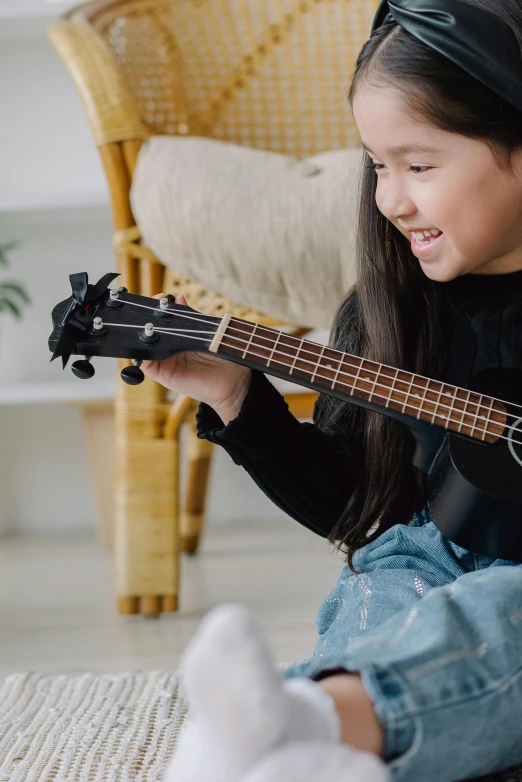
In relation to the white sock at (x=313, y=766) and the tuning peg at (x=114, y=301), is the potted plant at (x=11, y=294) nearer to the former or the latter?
the tuning peg at (x=114, y=301)

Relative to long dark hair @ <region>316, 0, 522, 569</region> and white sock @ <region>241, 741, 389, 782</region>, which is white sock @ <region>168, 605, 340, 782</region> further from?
long dark hair @ <region>316, 0, 522, 569</region>

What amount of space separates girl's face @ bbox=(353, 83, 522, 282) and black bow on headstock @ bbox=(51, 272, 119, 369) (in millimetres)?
249

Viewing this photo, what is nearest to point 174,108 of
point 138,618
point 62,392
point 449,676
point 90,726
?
point 62,392

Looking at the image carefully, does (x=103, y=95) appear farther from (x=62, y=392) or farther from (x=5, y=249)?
(x=5, y=249)

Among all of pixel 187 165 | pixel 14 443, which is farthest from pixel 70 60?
pixel 14 443

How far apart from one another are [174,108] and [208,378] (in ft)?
2.83

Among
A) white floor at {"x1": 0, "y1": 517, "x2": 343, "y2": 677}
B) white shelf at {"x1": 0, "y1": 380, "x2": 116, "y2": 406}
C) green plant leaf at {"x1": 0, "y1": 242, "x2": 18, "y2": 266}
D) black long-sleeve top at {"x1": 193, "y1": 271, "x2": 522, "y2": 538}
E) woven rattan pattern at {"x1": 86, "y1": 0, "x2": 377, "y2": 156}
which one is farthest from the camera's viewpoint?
green plant leaf at {"x1": 0, "y1": 242, "x2": 18, "y2": 266}

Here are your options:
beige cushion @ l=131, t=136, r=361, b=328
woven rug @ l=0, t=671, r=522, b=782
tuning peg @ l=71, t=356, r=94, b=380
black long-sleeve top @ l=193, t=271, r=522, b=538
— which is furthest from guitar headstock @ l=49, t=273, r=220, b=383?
beige cushion @ l=131, t=136, r=361, b=328

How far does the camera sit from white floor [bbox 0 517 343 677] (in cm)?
117

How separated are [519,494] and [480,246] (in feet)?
0.72

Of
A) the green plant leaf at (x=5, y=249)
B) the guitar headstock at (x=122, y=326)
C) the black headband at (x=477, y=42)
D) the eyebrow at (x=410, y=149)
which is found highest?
the black headband at (x=477, y=42)

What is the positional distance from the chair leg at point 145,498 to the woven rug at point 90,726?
30 centimetres

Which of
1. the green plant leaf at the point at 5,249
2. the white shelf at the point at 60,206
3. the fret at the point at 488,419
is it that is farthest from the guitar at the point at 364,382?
the green plant leaf at the point at 5,249

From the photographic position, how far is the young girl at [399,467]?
494 mm
